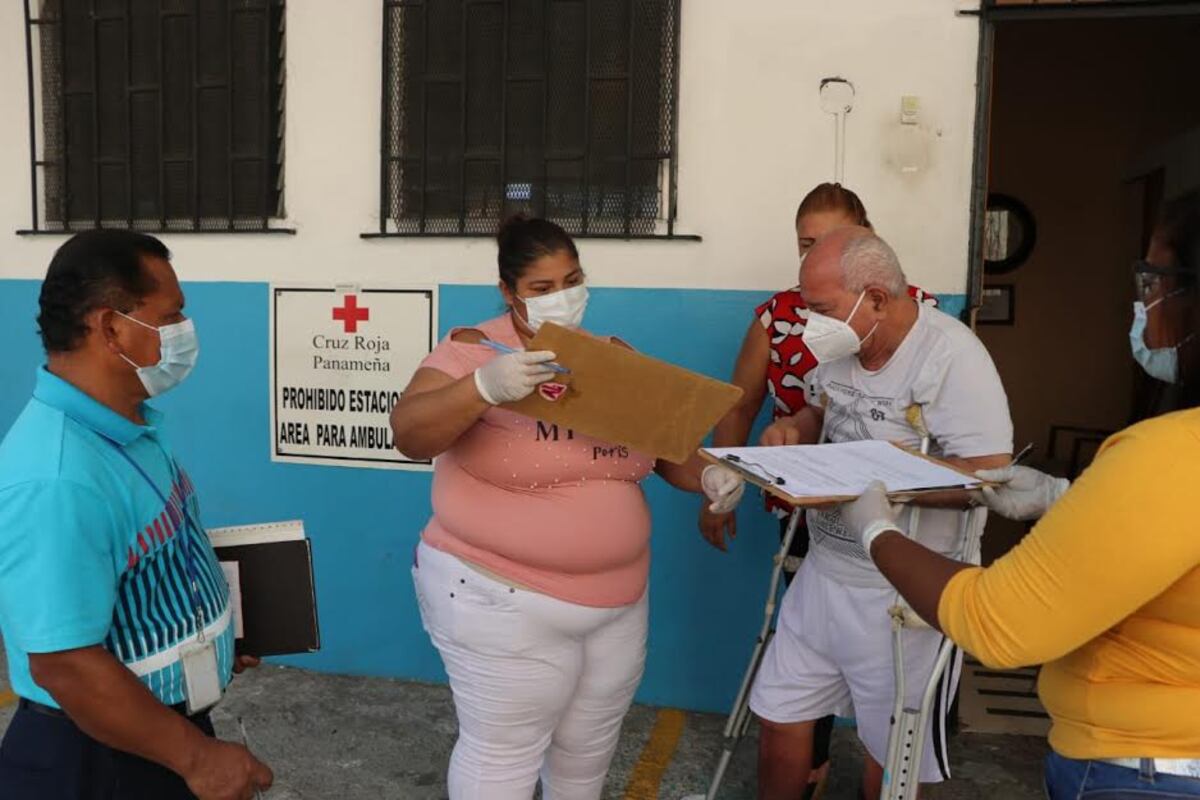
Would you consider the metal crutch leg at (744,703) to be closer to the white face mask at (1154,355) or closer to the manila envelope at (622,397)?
the manila envelope at (622,397)

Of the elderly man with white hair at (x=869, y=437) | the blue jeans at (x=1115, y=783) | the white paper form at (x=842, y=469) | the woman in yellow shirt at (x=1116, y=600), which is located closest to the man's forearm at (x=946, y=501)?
the elderly man with white hair at (x=869, y=437)

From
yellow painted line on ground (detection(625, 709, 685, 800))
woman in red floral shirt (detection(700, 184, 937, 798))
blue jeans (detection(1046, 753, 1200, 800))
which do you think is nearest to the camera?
blue jeans (detection(1046, 753, 1200, 800))

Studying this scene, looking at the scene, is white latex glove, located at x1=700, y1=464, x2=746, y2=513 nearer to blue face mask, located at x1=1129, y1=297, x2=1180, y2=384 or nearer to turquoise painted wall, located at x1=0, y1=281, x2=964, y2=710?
blue face mask, located at x1=1129, y1=297, x2=1180, y2=384

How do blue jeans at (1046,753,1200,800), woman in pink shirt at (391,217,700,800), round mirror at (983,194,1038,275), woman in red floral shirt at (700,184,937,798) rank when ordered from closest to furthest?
blue jeans at (1046,753,1200,800)
woman in pink shirt at (391,217,700,800)
woman in red floral shirt at (700,184,937,798)
round mirror at (983,194,1038,275)

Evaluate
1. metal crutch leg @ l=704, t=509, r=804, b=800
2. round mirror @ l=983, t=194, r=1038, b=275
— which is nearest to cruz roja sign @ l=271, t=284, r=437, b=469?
metal crutch leg @ l=704, t=509, r=804, b=800

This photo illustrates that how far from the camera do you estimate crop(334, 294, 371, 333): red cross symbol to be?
3.81 metres

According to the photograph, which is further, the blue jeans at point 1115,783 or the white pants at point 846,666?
the white pants at point 846,666

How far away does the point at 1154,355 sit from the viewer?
1530 millimetres

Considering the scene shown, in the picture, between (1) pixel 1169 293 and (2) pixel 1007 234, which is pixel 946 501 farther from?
(2) pixel 1007 234

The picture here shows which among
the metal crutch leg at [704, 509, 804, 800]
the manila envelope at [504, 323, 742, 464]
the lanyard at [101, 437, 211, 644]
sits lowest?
the metal crutch leg at [704, 509, 804, 800]

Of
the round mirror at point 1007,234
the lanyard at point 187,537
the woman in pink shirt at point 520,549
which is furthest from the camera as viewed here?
the round mirror at point 1007,234

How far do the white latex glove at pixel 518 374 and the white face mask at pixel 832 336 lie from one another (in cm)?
68

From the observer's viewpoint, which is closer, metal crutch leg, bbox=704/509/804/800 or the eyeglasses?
the eyeglasses

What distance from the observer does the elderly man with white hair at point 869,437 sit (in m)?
2.18
